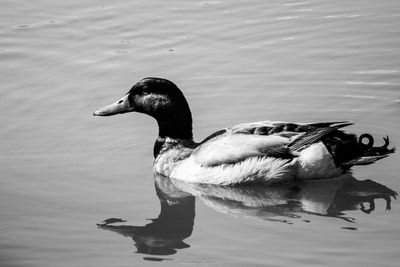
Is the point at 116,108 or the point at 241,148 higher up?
the point at 116,108

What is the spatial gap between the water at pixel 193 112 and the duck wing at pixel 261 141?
420 millimetres

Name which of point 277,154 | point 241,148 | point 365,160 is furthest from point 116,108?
point 365,160

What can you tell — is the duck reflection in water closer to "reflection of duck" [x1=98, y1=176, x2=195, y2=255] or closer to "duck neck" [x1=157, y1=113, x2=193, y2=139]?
"reflection of duck" [x1=98, y1=176, x2=195, y2=255]

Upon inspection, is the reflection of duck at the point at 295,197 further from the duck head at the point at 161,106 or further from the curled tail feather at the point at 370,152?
the duck head at the point at 161,106

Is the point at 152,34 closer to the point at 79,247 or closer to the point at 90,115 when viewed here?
the point at 90,115

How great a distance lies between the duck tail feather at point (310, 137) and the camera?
36.2ft

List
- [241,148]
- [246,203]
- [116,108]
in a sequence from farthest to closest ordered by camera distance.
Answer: [116,108], [241,148], [246,203]

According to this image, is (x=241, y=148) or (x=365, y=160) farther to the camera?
(x=241, y=148)

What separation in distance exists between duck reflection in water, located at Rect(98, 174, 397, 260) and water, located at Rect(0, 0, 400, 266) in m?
0.03

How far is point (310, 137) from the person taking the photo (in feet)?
36.6

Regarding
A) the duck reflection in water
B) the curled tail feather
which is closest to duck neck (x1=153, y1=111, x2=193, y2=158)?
the duck reflection in water

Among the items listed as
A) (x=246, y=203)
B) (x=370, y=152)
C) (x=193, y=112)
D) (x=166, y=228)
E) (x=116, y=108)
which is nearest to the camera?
(x=166, y=228)

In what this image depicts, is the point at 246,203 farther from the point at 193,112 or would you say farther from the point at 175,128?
the point at 193,112

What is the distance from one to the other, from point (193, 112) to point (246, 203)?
2.61 metres
